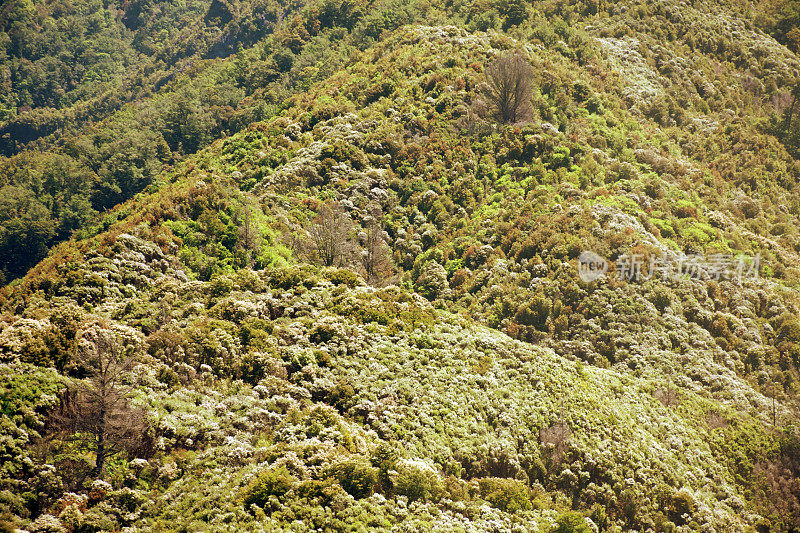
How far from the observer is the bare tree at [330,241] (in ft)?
85.8

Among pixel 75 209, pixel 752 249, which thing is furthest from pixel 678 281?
pixel 75 209

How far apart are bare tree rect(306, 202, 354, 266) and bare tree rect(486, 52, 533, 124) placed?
17.9 m

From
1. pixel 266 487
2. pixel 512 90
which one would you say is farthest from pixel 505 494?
pixel 512 90

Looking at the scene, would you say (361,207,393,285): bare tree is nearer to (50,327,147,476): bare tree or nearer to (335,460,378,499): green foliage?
(335,460,378,499): green foliage

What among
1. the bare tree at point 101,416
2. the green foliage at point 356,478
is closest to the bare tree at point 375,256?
the green foliage at point 356,478

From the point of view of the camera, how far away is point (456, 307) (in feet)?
86.3

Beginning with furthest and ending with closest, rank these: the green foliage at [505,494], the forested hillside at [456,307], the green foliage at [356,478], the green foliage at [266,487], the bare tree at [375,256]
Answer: the bare tree at [375,256] < the green foliage at [505,494] < the forested hillside at [456,307] < the green foliage at [356,478] < the green foliage at [266,487]

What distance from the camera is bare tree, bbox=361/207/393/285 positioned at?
89.8 ft

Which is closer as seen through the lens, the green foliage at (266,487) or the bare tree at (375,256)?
the green foliage at (266,487)

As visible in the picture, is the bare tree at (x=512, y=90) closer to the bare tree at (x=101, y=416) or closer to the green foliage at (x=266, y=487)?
the bare tree at (x=101, y=416)

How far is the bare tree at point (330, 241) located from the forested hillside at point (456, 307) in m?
0.17

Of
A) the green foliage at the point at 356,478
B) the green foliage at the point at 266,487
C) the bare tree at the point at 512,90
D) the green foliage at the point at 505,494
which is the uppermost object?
the bare tree at the point at 512,90

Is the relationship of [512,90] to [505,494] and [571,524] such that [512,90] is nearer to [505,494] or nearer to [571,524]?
[505,494]

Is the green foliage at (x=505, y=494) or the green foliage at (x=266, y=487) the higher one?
the green foliage at (x=266, y=487)
